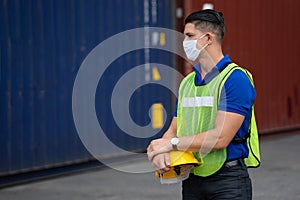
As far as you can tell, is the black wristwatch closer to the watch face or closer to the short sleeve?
the watch face

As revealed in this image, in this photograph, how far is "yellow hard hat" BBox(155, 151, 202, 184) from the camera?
355 cm

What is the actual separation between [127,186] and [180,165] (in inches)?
192

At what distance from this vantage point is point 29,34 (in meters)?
8.54

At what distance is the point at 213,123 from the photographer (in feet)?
11.9

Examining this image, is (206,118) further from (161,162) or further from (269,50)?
(269,50)

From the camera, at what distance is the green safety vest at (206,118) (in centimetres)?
363

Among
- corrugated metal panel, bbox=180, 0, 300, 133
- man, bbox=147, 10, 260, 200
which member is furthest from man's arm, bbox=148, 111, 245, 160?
corrugated metal panel, bbox=180, 0, 300, 133

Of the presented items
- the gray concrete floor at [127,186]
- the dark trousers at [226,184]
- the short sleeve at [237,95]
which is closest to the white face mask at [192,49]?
the short sleeve at [237,95]

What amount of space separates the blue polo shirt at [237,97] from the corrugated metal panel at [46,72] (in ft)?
16.4

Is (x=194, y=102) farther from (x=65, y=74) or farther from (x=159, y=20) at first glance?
(x=159, y=20)

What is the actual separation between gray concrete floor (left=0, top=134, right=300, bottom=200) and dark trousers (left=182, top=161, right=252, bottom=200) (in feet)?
13.0

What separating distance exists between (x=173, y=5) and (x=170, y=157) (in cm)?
747

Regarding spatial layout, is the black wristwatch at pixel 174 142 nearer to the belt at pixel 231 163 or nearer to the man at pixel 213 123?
the man at pixel 213 123

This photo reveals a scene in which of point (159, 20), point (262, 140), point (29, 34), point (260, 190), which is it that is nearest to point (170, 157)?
point (260, 190)
